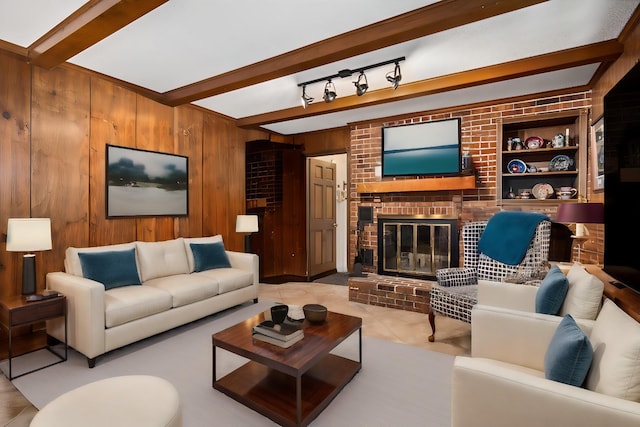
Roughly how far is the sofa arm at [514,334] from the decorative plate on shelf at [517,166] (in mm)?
2660

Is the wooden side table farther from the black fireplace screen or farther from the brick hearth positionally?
the black fireplace screen

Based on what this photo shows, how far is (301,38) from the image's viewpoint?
8.38 ft

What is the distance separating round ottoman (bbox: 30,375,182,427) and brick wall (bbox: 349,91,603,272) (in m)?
3.56

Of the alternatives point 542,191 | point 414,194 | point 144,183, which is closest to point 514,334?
point 542,191

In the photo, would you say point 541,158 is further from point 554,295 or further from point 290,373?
point 290,373

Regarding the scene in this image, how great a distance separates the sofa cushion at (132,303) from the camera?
2469 millimetres

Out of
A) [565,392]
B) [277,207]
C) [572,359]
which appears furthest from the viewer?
[277,207]

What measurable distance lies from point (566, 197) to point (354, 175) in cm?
261

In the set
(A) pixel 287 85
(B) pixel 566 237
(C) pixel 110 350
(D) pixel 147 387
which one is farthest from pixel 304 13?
(B) pixel 566 237

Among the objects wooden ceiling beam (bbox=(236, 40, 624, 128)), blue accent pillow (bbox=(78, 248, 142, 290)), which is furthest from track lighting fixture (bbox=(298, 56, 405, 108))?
blue accent pillow (bbox=(78, 248, 142, 290))

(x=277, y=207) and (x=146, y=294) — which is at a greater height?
(x=277, y=207)

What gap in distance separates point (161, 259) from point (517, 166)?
170 inches

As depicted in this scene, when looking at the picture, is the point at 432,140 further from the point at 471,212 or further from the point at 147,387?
the point at 147,387

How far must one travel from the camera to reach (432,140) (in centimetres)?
421
